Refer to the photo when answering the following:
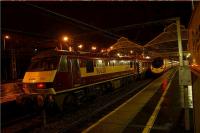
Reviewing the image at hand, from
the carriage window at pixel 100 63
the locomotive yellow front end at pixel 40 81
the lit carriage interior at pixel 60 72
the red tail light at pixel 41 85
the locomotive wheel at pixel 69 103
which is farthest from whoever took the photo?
the carriage window at pixel 100 63

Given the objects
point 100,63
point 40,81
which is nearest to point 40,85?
point 40,81

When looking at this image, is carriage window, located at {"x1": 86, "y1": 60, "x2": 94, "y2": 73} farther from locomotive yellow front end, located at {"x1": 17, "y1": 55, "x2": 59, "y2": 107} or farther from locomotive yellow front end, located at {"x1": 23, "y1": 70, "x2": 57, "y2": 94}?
locomotive yellow front end, located at {"x1": 23, "y1": 70, "x2": 57, "y2": 94}

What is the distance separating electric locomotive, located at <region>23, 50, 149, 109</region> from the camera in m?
11.5

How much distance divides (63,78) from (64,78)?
0.09 meters

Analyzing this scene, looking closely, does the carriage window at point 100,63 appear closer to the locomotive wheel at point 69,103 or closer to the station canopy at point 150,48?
the locomotive wheel at point 69,103

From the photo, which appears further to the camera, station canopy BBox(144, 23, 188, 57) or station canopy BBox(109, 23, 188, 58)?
station canopy BBox(109, 23, 188, 58)

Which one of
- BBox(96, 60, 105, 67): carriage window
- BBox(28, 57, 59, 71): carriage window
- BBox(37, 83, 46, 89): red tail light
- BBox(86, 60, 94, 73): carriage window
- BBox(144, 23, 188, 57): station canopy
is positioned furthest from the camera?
BBox(144, 23, 188, 57): station canopy

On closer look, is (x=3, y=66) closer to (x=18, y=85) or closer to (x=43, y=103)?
(x=18, y=85)

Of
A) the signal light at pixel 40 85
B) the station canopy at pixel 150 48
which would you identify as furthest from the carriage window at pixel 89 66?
the station canopy at pixel 150 48

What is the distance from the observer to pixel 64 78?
1227 cm

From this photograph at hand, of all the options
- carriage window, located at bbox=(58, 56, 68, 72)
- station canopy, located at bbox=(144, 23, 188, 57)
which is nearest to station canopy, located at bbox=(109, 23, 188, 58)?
station canopy, located at bbox=(144, 23, 188, 57)

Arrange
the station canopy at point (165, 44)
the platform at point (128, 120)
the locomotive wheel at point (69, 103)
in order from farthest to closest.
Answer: the station canopy at point (165, 44) < the locomotive wheel at point (69, 103) < the platform at point (128, 120)

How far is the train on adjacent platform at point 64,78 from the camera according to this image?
11466 mm

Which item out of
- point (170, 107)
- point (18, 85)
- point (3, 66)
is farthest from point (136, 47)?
point (170, 107)
